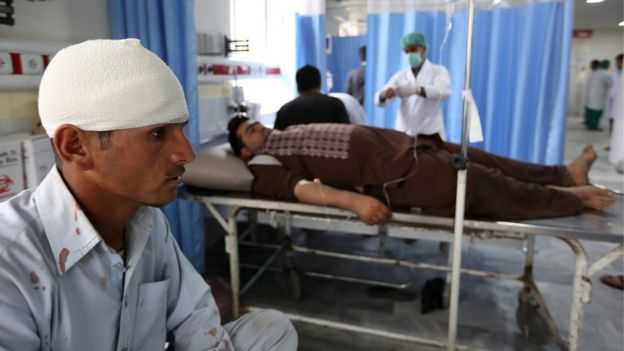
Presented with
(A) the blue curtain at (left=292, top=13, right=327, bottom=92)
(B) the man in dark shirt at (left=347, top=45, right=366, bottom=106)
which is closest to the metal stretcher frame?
(A) the blue curtain at (left=292, top=13, right=327, bottom=92)

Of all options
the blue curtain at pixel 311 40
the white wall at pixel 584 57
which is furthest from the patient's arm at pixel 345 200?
the white wall at pixel 584 57

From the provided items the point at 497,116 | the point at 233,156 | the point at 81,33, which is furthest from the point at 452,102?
the point at 81,33

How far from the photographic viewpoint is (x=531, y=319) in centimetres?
224

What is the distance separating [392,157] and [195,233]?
125 cm

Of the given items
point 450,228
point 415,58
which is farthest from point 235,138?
point 415,58

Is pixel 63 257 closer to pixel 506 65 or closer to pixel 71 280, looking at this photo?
pixel 71 280

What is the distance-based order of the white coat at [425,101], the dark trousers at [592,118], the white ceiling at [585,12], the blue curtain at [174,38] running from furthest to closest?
the dark trousers at [592,118] < the white coat at [425,101] < the blue curtain at [174,38] < the white ceiling at [585,12]

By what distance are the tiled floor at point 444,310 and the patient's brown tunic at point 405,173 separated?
0.70 metres

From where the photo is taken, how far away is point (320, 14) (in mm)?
4133

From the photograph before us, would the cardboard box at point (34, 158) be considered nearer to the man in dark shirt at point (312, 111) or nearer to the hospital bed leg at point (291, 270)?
the hospital bed leg at point (291, 270)

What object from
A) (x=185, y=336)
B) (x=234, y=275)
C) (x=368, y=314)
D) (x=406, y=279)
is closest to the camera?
(x=185, y=336)

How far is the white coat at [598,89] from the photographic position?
7845 millimetres

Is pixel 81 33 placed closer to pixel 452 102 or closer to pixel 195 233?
pixel 195 233

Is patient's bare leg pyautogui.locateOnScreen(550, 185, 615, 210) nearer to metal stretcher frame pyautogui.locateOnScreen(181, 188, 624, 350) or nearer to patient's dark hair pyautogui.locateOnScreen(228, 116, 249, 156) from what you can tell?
metal stretcher frame pyautogui.locateOnScreen(181, 188, 624, 350)
